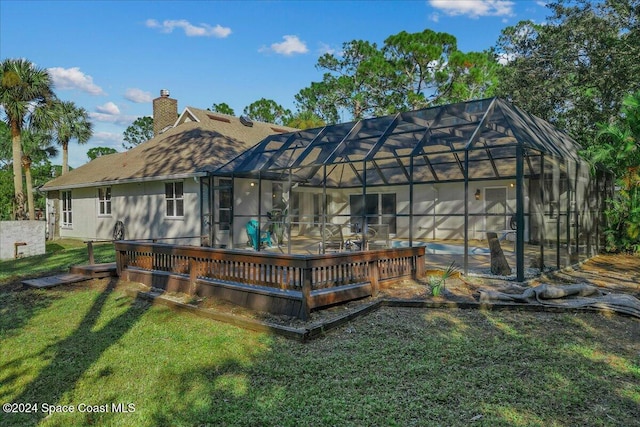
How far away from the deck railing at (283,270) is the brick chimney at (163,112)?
13048mm

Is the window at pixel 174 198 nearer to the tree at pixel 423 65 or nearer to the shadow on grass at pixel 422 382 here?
the shadow on grass at pixel 422 382

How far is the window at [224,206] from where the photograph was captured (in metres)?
12.4

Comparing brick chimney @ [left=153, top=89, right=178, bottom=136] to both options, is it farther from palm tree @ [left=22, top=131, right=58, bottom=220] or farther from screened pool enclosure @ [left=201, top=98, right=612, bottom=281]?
palm tree @ [left=22, top=131, right=58, bottom=220]

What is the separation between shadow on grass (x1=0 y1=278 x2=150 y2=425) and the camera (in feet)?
10.7

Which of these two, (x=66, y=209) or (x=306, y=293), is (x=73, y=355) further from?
(x=66, y=209)

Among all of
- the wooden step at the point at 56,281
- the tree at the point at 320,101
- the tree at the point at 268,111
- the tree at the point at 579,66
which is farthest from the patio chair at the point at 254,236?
the tree at the point at 268,111

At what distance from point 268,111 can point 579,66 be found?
29289mm

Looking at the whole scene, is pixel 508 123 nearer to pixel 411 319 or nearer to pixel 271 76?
pixel 411 319

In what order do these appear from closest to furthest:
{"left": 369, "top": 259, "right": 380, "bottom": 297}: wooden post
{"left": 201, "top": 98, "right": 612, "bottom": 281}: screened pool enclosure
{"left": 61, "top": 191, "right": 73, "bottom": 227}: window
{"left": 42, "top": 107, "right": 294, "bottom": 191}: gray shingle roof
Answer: {"left": 369, "top": 259, "right": 380, "bottom": 297}: wooden post, {"left": 201, "top": 98, "right": 612, "bottom": 281}: screened pool enclosure, {"left": 42, "top": 107, "right": 294, "bottom": 191}: gray shingle roof, {"left": 61, "top": 191, "right": 73, "bottom": 227}: window

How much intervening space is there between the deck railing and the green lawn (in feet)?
2.14

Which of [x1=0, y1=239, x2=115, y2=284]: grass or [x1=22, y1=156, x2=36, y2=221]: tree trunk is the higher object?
[x1=22, y1=156, x2=36, y2=221]: tree trunk

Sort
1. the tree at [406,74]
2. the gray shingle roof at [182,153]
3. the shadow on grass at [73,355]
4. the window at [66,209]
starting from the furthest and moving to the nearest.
Result: the tree at [406,74] < the window at [66,209] < the gray shingle roof at [182,153] < the shadow on grass at [73,355]

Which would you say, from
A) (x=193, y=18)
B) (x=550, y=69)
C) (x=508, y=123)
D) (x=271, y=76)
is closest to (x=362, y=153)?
(x=508, y=123)

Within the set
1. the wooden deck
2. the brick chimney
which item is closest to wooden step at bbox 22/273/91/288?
the wooden deck
